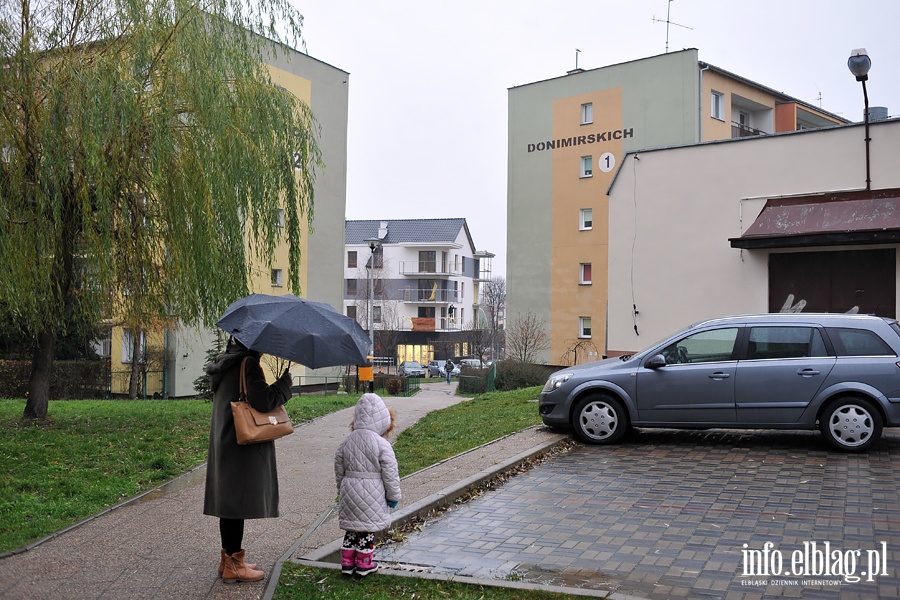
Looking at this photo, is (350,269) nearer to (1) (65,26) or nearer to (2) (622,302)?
(2) (622,302)

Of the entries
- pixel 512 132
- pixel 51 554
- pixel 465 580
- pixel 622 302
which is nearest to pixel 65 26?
pixel 51 554

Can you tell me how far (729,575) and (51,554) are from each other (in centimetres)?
516

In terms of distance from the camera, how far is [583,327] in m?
39.7

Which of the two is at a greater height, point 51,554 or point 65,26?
point 65,26

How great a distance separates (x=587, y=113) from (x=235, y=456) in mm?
36345

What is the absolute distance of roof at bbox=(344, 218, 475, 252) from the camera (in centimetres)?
8006

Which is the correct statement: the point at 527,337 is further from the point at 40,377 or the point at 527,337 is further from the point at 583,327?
the point at 40,377

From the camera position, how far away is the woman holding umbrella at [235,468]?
5.78 meters

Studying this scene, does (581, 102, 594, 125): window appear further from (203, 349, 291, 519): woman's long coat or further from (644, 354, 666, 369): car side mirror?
(203, 349, 291, 519): woman's long coat

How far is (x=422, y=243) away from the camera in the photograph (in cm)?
7981

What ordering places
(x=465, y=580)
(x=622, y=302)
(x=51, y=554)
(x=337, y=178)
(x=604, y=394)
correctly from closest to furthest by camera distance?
(x=465, y=580) < (x=51, y=554) < (x=604, y=394) < (x=622, y=302) < (x=337, y=178)

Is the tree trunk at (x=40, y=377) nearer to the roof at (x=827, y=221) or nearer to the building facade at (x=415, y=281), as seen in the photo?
the roof at (x=827, y=221)

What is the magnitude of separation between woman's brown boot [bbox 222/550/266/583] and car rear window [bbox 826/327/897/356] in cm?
800

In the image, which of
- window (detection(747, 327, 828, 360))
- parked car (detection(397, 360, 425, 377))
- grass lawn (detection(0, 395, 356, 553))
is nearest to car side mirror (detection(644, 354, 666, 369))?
window (detection(747, 327, 828, 360))
